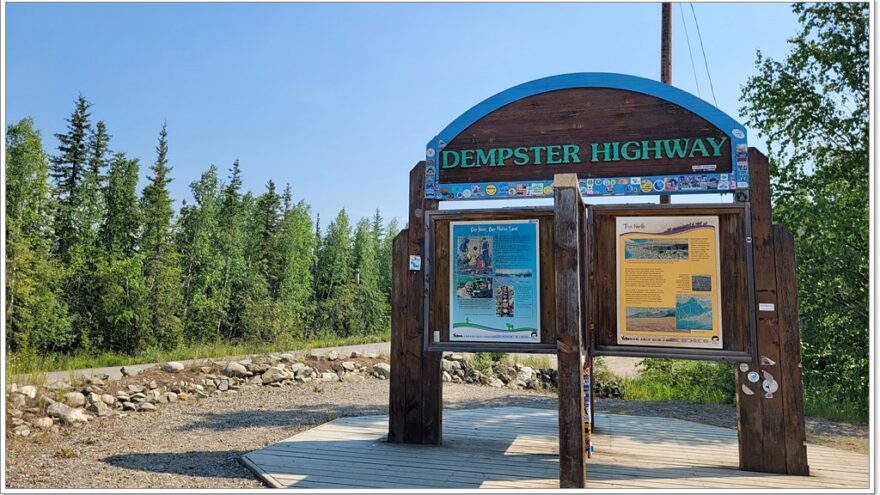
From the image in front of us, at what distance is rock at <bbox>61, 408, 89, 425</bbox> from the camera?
6.91m

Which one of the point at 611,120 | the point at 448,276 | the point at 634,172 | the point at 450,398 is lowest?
the point at 450,398

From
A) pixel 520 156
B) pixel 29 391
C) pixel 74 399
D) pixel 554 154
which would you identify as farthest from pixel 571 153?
pixel 29 391

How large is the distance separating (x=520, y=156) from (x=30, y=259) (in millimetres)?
18950

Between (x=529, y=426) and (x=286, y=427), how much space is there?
2.80 metres

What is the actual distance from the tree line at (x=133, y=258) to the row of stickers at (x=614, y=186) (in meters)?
16.6

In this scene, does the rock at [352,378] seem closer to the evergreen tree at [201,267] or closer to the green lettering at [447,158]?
the green lettering at [447,158]

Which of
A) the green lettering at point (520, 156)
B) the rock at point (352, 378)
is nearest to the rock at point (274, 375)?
the rock at point (352, 378)

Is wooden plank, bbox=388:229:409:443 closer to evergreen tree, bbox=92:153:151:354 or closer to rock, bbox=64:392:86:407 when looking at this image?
rock, bbox=64:392:86:407

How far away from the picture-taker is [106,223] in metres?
Result: 23.3

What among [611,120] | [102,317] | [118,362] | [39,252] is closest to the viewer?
[611,120]

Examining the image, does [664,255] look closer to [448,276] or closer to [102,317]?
[448,276]

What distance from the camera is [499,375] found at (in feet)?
42.0

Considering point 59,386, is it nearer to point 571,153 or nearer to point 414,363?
point 414,363

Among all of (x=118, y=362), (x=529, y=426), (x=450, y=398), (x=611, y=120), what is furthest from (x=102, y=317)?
(x=611, y=120)
